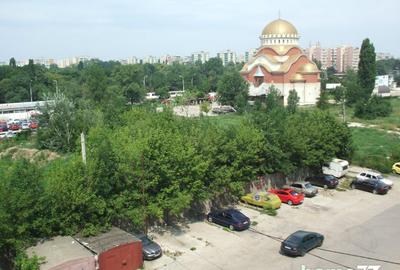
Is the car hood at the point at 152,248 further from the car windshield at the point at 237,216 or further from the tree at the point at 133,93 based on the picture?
the tree at the point at 133,93

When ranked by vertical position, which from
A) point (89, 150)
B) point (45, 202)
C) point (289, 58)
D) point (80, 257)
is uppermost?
point (289, 58)

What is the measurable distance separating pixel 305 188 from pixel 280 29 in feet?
173

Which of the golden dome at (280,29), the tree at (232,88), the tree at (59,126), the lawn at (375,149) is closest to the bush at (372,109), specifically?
the lawn at (375,149)

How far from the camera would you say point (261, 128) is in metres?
26.1

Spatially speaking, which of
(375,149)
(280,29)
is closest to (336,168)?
(375,149)

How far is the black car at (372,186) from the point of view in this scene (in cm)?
2602

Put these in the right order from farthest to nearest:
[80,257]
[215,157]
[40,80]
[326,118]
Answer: [40,80], [326,118], [215,157], [80,257]

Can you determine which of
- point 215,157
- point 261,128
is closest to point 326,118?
point 261,128

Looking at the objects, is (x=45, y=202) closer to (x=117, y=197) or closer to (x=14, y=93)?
(x=117, y=197)

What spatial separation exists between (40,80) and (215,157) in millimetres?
68955

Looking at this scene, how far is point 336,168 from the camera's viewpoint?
2895 centimetres

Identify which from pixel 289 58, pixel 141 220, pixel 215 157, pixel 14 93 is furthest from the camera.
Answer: pixel 14 93

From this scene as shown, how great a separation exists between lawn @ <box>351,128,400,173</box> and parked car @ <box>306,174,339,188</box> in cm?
567

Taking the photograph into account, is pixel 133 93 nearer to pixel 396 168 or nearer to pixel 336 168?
pixel 336 168
